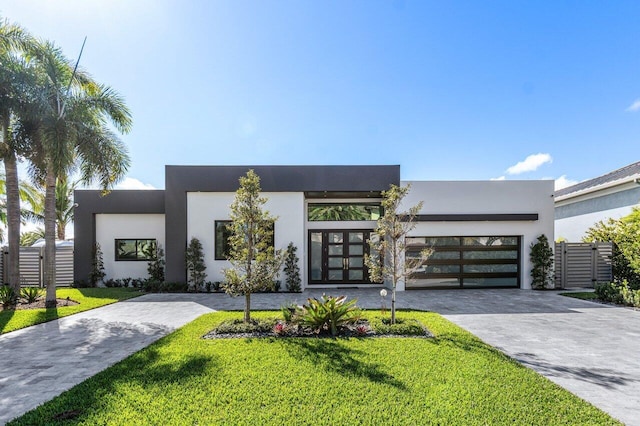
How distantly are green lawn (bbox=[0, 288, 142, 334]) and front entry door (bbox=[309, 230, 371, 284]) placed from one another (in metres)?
7.22

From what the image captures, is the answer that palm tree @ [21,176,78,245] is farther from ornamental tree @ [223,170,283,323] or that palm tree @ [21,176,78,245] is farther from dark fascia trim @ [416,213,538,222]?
dark fascia trim @ [416,213,538,222]

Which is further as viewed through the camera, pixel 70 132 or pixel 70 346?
pixel 70 132

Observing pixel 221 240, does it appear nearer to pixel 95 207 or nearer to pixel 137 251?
pixel 137 251

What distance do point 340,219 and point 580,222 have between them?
1424cm

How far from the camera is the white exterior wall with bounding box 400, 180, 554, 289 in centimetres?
1229

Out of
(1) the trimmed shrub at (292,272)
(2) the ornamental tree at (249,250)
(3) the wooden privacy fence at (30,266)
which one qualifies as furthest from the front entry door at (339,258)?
(3) the wooden privacy fence at (30,266)

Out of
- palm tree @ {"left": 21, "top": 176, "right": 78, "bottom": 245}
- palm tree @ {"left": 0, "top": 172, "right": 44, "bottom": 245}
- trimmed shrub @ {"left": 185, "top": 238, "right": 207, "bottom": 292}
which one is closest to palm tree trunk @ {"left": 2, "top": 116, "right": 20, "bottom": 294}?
trimmed shrub @ {"left": 185, "top": 238, "right": 207, "bottom": 292}

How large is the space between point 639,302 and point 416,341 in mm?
8815

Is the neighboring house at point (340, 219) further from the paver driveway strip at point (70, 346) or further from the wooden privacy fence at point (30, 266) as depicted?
the paver driveway strip at point (70, 346)

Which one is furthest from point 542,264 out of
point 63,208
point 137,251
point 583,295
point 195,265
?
point 63,208

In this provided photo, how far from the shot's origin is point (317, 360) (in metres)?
4.86

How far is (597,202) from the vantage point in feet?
50.0

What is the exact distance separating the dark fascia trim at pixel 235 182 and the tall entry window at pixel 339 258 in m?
2.37

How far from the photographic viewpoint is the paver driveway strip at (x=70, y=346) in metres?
4.01
